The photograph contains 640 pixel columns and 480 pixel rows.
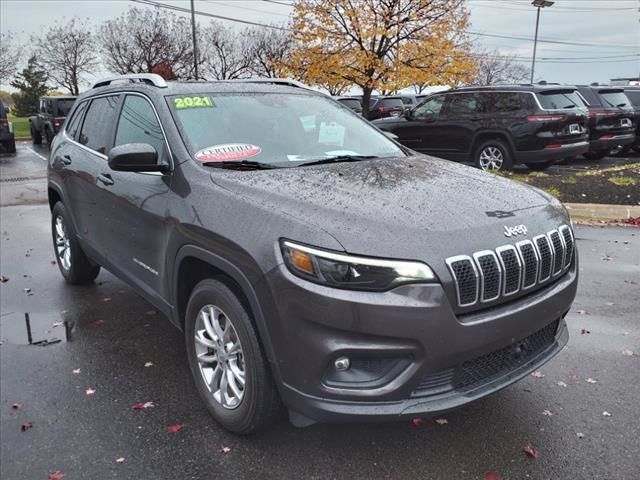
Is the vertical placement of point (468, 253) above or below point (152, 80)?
below

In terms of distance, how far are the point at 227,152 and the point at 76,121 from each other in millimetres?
2545

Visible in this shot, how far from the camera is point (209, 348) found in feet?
10.2

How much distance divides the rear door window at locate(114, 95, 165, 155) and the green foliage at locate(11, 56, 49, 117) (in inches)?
1450

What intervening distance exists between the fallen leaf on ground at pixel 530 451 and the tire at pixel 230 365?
1237mm

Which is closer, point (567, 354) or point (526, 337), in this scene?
point (526, 337)

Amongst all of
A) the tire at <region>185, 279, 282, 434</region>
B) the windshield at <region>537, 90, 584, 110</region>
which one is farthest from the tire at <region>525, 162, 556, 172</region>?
the tire at <region>185, 279, 282, 434</region>

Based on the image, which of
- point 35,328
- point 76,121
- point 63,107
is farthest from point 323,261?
point 63,107

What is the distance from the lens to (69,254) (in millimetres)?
5453

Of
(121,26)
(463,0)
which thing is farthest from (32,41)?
(463,0)

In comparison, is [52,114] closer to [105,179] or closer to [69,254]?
[69,254]

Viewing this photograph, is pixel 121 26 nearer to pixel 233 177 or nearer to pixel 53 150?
pixel 53 150

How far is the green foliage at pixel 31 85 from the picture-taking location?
3656 centimetres

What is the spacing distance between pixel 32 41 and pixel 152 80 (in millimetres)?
41636

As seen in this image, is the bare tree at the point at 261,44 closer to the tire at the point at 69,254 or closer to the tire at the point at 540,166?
the tire at the point at 540,166
